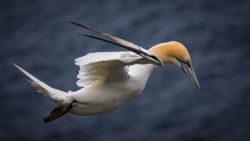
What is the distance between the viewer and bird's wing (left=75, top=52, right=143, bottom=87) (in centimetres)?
1074

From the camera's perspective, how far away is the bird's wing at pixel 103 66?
35.2 ft

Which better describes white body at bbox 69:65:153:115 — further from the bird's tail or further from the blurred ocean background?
the blurred ocean background

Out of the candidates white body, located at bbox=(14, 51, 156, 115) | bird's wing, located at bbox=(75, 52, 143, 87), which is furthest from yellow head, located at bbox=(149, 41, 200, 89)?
bird's wing, located at bbox=(75, 52, 143, 87)

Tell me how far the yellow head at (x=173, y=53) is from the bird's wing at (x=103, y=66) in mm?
709

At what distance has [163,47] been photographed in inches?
471

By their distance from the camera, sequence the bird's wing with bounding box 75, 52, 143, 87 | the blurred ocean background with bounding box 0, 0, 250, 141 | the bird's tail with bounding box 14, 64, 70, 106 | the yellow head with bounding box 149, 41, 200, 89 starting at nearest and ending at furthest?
1. the bird's wing with bounding box 75, 52, 143, 87
2. the bird's tail with bounding box 14, 64, 70, 106
3. the yellow head with bounding box 149, 41, 200, 89
4. the blurred ocean background with bounding box 0, 0, 250, 141

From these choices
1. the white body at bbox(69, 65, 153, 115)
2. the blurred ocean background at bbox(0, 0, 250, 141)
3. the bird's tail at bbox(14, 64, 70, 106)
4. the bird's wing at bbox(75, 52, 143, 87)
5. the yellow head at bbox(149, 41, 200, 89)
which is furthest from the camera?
the blurred ocean background at bbox(0, 0, 250, 141)

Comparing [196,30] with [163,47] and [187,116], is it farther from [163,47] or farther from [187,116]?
[163,47]

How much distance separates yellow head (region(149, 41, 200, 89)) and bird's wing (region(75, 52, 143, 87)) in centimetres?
71

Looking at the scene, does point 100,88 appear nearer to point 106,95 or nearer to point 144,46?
point 106,95

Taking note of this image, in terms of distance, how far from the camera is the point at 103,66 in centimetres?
1127

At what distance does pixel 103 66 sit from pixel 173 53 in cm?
118

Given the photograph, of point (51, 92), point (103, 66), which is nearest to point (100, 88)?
point (103, 66)

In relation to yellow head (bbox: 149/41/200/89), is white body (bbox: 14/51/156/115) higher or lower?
lower
